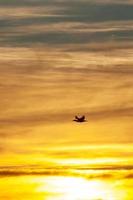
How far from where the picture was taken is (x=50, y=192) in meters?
179

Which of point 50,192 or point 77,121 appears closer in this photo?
point 77,121

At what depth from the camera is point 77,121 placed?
168 meters

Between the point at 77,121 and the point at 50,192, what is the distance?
1744 cm
